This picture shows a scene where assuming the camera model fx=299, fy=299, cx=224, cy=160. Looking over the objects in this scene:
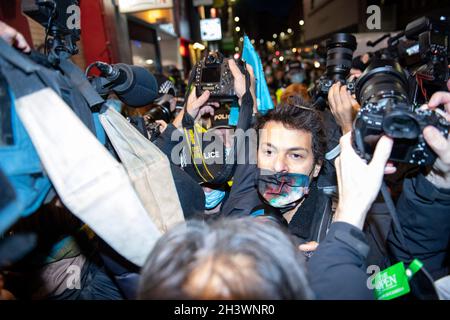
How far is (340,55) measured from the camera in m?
2.01

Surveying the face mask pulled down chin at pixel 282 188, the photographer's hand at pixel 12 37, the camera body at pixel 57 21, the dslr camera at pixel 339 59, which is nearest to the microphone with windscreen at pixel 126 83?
the camera body at pixel 57 21

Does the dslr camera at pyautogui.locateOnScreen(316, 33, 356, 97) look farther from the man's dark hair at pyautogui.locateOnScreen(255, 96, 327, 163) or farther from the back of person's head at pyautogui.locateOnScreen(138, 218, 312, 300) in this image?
the back of person's head at pyautogui.locateOnScreen(138, 218, 312, 300)

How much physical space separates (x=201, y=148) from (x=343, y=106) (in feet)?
2.96

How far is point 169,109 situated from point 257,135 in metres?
1.16

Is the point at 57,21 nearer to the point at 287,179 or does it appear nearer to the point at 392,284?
the point at 287,179

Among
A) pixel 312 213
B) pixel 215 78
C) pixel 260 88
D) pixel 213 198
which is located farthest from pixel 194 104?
pixel 312 213

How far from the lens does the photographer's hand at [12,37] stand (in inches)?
33.9

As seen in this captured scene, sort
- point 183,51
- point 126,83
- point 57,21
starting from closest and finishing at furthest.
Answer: point 57,21 < point 126,83 < point 183,51

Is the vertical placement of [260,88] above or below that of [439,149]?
above

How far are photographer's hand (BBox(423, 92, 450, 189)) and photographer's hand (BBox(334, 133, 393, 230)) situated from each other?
5.6 inches

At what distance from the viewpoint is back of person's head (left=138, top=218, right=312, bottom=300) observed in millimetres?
703
